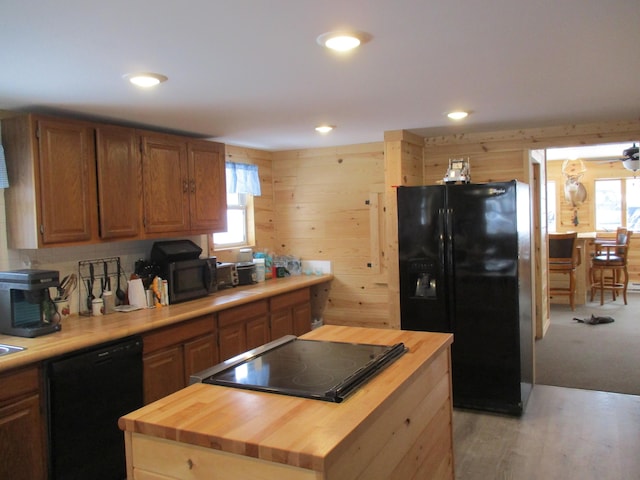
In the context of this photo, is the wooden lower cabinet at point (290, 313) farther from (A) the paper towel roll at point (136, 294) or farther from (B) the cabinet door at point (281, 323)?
(A) the paper towel roll at point (136, 294)

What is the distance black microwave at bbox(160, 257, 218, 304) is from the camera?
3.79m

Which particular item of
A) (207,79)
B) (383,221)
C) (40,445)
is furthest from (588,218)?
(40,445)

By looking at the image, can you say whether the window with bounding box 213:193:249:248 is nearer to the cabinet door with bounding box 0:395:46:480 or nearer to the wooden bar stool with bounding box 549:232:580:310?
the cabinet door with bounding box 0:395:46:480

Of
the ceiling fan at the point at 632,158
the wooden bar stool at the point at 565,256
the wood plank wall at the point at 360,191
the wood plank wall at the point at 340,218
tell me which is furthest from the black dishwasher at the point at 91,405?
the wooden bar stool at the point at 565,256

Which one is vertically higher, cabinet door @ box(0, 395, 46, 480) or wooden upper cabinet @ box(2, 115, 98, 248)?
wooden upper cabinet @ box(2, 115, 98, 248)

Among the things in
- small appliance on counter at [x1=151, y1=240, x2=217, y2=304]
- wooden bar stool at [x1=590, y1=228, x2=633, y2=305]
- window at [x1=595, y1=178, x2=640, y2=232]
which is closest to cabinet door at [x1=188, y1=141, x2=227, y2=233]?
small appliance on counter at [x1=151, y1=240, x2=217, y2=304]

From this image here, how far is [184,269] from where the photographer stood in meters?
3.89

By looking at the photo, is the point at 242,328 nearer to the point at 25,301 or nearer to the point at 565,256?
the point at 25,301

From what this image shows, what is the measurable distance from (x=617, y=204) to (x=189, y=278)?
28.1 ft

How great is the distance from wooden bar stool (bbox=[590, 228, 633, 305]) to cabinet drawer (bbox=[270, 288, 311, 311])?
5079 mm

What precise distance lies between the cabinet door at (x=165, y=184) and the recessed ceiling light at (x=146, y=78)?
1098 millimetres

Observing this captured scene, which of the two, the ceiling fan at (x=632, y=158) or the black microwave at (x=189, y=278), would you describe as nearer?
the black microwave at (x=189, y=278)

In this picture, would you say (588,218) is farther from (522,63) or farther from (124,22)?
(124,22)

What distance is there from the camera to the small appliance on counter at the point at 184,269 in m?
3.80
